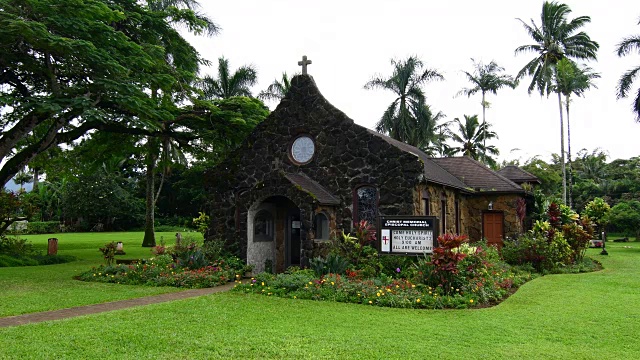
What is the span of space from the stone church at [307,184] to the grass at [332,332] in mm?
4961

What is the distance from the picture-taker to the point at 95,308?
36.3 ft

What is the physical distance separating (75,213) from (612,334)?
5743 cm

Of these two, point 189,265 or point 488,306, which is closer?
point 488,306

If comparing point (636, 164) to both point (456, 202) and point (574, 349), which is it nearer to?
point (456, 202)

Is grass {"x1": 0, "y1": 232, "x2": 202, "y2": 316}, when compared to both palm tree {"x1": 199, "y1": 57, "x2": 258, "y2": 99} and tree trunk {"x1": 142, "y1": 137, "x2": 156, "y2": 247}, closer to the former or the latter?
tree trunk {"x1": 142, "y1": 137, "x2": 156, "y2": 247}

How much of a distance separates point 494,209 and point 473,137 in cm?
3365

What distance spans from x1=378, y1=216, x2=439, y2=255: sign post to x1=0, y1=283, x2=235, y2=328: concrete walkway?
15.0 ft

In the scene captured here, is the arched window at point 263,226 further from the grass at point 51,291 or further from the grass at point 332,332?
the grass at point 332,332

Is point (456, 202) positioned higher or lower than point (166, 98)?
lower

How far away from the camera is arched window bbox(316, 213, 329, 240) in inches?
654

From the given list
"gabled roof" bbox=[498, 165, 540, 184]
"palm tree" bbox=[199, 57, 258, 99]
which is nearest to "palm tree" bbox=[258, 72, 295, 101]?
"palm tree" bbox=[199, 57, 258, 99]

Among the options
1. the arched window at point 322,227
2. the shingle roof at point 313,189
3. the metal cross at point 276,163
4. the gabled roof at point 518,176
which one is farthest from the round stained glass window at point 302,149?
the gabled roof at point 518,176

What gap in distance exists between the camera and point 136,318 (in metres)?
9.70

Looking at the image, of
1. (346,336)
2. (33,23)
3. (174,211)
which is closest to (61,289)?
(33,23)
